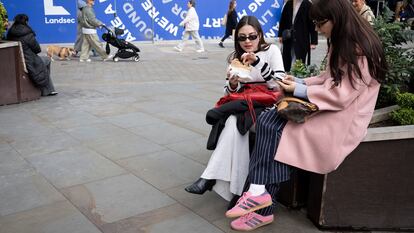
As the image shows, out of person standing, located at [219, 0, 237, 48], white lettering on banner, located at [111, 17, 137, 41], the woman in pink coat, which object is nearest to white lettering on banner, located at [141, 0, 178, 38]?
white lettering on banner, located at [111, 17, 137, 41]

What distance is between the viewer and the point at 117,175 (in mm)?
4039

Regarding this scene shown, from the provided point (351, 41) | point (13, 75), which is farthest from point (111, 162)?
point (13, 75)

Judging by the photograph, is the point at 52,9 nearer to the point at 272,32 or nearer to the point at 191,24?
the point at 191,24

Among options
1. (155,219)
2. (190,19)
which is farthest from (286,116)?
(190,19)

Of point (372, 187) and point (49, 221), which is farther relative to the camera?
point (49, 221)

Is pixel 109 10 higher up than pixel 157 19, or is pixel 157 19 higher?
pixel 109 10

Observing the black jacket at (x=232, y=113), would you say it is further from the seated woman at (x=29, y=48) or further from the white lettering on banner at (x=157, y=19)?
the white lettering on banner at (x=157, y=19)

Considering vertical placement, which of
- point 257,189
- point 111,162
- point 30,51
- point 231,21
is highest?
point 231,21

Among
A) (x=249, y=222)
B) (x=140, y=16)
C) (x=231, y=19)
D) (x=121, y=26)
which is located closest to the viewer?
(x=249, y=222)

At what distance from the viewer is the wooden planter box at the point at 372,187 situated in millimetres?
2914

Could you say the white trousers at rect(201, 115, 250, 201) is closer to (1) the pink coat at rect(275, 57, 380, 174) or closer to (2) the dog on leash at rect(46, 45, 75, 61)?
(1) the pink coat at rect(275, 57, 380, 174)

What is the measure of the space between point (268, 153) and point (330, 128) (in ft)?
1.42

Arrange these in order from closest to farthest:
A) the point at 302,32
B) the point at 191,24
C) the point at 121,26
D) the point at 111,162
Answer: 1. the point at 111,162
2. the point at 302,32
3. the point at 191,24
4. the point at 121,26

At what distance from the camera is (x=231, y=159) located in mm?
3232
